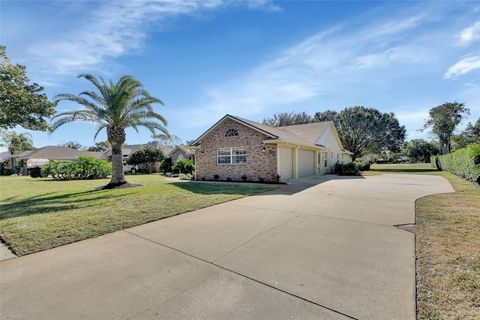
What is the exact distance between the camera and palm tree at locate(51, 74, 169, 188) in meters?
14.6

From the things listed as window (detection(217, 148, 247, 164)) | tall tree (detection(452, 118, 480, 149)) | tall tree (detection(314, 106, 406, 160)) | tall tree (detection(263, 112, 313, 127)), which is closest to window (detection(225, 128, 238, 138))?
window (detection(217, 148, 247, 164))

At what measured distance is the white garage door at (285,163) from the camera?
15836 mm

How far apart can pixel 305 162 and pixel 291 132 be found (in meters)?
4.20

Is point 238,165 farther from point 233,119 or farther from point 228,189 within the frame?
point 228,189

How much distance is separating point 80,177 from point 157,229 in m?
23.0

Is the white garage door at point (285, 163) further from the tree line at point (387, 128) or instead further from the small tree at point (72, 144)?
the small tree at point (72, 144)

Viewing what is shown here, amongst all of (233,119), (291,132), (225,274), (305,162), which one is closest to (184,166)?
(233,119)

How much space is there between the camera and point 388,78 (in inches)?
512

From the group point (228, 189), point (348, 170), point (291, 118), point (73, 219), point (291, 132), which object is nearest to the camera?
point (73, 219)

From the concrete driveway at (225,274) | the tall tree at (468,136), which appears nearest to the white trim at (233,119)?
the concrete driveway at (225,274)

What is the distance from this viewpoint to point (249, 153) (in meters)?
16.6

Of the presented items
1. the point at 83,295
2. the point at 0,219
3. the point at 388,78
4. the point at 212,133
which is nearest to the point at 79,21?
the point at 0,219

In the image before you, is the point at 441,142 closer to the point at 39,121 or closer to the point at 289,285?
the point at 289,285

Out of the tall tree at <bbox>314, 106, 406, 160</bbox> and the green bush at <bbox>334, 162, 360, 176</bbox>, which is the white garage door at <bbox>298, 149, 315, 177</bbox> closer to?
the green bush at <bbox>334, 162, 360, 176</bbox>
